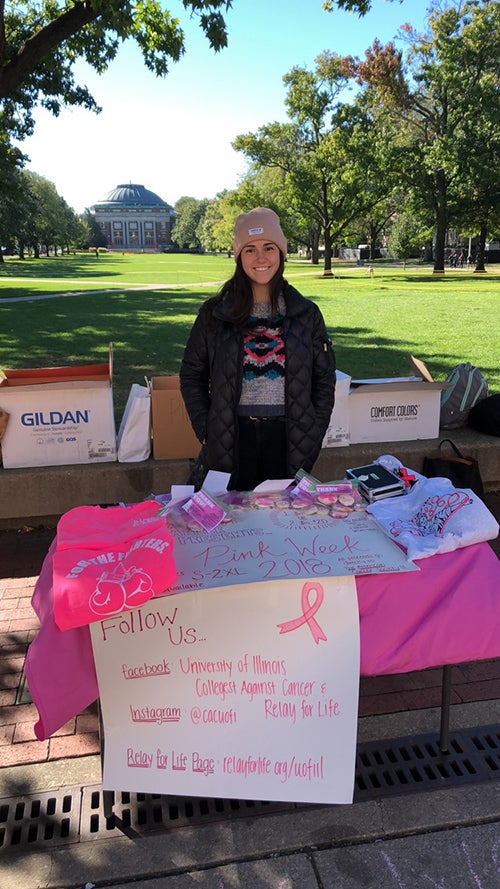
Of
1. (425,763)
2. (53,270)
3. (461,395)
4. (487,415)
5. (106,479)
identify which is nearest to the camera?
(425,763)

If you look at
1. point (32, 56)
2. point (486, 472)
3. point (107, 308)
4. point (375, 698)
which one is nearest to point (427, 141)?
point (107, 308)

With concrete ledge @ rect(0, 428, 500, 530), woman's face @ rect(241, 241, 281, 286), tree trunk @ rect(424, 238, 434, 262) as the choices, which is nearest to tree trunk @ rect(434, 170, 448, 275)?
tree trunk @ rect(424, 238, 434, 262)

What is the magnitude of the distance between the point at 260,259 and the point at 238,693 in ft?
5.64

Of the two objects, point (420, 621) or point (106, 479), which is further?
point (106, 479)

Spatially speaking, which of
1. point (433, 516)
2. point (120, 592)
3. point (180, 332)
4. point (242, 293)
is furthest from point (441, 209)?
point (120, 592)

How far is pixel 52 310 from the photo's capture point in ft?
50.9

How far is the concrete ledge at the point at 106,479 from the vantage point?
173 inches

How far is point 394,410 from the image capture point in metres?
4.86

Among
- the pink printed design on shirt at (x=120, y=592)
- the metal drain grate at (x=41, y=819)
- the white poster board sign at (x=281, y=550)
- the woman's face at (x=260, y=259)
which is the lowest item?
the metal drain grate at (x=41, y=819)

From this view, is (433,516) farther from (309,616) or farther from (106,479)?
(106,479)

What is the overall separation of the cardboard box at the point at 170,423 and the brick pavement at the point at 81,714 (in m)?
1.45

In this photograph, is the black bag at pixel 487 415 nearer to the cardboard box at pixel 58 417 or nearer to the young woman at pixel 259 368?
the young woman at pixel 259 368

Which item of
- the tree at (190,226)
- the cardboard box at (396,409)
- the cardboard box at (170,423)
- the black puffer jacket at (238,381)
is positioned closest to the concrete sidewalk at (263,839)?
the black puffer jacket at (238,381)

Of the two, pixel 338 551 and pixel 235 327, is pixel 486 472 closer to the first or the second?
pixel 235 327
